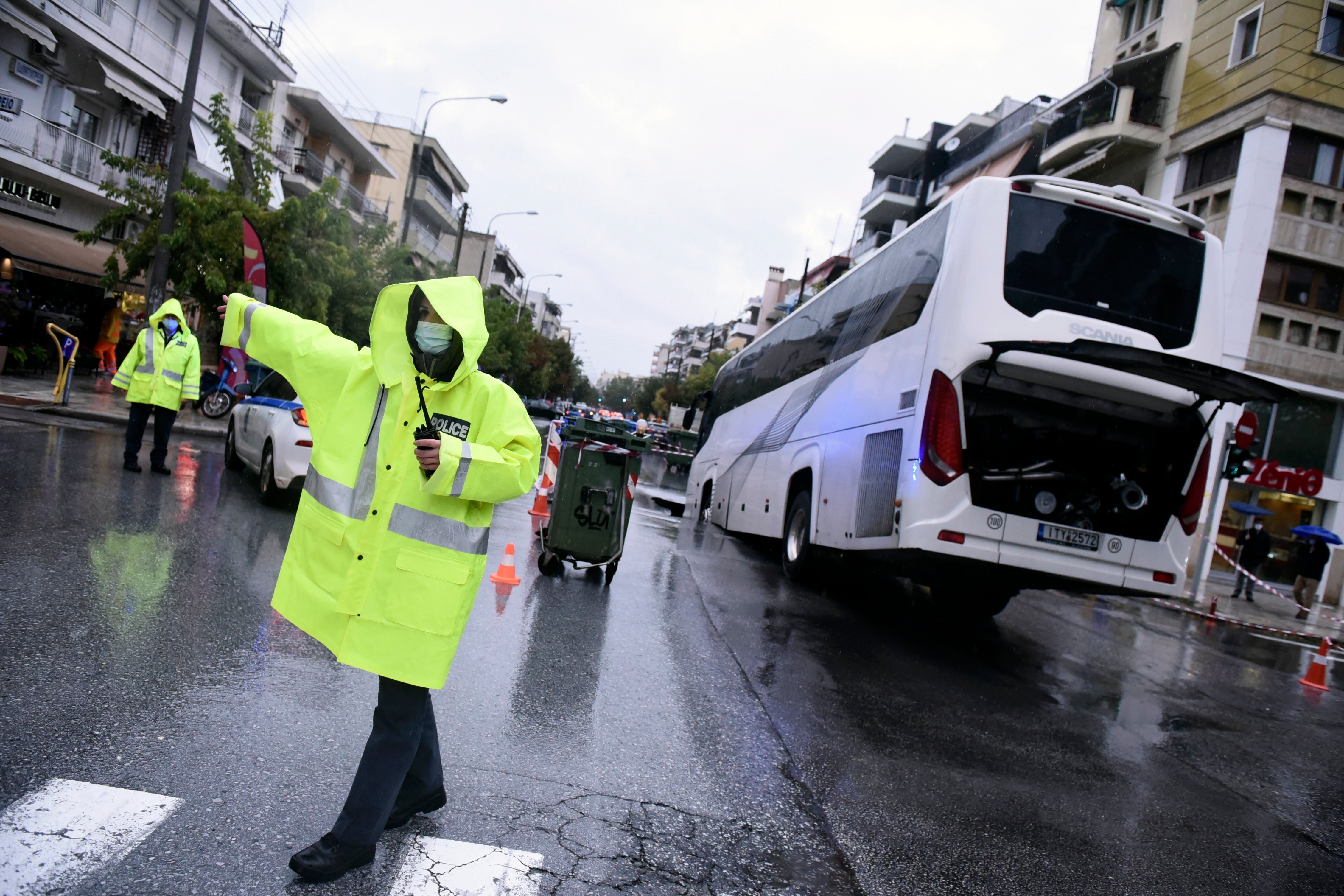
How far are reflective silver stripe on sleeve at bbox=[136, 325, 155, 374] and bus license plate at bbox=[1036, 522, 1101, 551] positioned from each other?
8.99 m

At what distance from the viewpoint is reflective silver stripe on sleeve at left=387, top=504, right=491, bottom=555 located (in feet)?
9.84

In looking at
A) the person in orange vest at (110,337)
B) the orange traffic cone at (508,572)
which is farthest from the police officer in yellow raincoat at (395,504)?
the person in orange vest at (110,337)

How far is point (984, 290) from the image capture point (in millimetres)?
7305

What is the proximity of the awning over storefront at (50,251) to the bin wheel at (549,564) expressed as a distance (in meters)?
18.4

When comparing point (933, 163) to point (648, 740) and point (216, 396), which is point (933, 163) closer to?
point (216, 396)

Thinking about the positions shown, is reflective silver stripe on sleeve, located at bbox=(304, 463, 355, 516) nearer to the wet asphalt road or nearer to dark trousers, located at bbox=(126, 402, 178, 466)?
the wet asphalt road

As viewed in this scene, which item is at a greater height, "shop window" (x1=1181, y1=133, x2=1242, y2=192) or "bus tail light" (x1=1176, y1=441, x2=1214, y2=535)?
"shop window" (x1=1181, y1=133, x2=1242, y2=192)

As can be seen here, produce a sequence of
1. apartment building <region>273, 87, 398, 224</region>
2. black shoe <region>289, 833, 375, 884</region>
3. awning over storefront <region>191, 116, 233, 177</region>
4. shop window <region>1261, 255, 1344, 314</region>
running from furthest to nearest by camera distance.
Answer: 1. apartment building <region>273, 87, 398, 224</region>
2. awning over storefront <region>191, 116, 233, 177</region>
3. shop window <region>1261, 255, 1344, 314</region>
4. black shoe <region>289, 833, 375, 884</region>

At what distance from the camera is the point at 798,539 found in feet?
36.6

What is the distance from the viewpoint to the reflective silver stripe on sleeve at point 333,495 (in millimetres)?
3066

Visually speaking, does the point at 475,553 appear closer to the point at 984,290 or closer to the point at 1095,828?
the point at 1095,828

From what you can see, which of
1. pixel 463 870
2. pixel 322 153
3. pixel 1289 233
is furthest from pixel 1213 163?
pixel 322 153

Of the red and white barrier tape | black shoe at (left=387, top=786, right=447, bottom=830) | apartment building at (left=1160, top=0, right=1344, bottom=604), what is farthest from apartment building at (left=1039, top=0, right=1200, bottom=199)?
black shoe at (left=387, top=786, right=447, bottom=830)

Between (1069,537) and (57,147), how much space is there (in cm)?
2610
